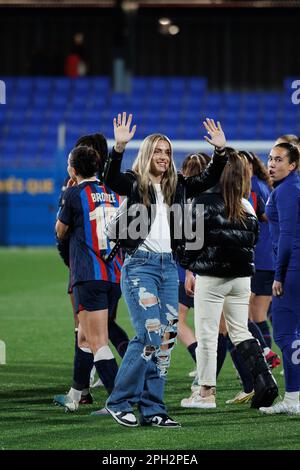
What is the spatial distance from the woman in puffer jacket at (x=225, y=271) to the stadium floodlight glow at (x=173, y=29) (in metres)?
25.1

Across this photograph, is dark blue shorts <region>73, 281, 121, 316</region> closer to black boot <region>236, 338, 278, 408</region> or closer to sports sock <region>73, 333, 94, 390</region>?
Result: sports sock <region>73, 333, 94, 390</region>

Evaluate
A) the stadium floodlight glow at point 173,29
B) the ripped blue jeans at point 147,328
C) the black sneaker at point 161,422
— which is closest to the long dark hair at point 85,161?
the ripped blue jeans at point 147,328

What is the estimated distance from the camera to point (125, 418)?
6.98 metres

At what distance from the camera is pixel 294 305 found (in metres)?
7.54

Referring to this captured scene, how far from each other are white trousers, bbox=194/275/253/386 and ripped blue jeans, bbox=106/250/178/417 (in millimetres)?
856

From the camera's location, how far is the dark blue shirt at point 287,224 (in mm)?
7477

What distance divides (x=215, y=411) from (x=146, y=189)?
6.19 feet

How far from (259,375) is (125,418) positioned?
3.79 feet

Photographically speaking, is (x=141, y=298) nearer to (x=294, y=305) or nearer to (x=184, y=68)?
(x=294, y=305)

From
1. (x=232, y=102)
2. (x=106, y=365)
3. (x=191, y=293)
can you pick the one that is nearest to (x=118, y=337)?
(x=191, y=293)

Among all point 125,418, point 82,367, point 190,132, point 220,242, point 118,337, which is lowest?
point 125,418

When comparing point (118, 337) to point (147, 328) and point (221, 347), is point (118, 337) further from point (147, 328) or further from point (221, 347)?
point (147, 328)

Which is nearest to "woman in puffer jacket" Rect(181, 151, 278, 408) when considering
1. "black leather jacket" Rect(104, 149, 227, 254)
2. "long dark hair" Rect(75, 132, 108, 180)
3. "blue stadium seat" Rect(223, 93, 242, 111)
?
"black leather jacket" Rect(104, 149, 227, 254)

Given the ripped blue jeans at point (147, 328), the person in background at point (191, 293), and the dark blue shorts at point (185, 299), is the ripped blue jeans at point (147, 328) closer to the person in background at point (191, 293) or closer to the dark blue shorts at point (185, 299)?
the person in background at point (191, 293)
